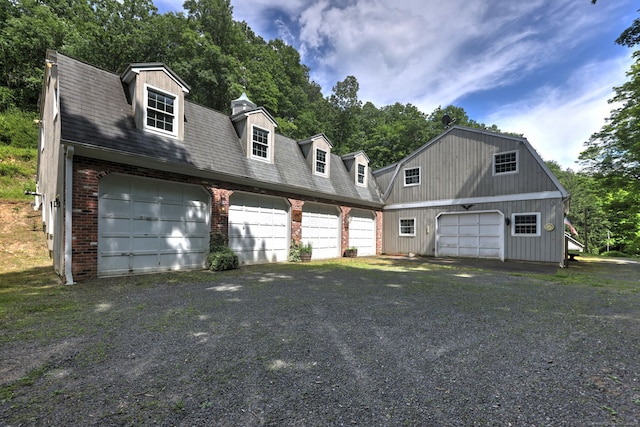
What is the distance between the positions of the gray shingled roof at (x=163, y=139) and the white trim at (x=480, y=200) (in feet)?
15.7

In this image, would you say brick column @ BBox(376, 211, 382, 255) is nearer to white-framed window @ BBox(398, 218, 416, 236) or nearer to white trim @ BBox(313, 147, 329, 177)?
white-framed window @ BBox(398, 218, 416, 236)

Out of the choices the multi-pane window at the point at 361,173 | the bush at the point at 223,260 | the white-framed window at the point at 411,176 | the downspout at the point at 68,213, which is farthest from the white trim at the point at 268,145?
the white-framed window at the point at 411,176

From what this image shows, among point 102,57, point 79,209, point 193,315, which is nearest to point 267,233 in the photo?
point 79,209

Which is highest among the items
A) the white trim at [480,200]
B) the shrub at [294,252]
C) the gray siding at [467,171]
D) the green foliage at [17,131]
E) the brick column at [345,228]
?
the green foliage at [17,131]

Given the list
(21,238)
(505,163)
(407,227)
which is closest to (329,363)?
(505,163)

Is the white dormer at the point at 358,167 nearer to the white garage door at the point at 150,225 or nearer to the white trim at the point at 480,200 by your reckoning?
the white trim at the point at 480,200

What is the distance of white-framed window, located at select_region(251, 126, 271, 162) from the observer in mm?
10953

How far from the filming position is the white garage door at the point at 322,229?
41.2 feet

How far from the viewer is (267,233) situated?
435 inches

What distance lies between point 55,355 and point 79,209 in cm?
515

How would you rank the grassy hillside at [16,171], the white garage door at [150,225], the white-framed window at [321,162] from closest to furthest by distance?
the white garage door at [150,225] < the white-framed window at [321,162] < the grassy hillside at [16,171]

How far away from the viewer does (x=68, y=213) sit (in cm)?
A: 652

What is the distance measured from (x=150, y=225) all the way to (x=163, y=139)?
2605 millimetres

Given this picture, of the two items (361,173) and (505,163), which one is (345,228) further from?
(505,163)
